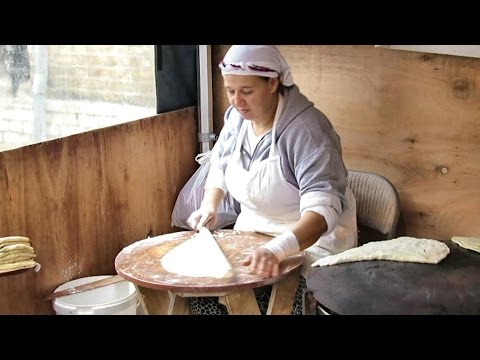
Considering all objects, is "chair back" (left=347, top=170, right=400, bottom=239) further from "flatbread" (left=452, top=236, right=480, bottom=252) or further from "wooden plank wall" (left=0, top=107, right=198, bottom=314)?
"wooden plank wall" (left=0, top=107, right=198, bottom=314)

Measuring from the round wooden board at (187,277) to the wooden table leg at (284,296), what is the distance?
0.06 m

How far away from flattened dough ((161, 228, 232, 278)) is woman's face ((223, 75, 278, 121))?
1.39 feet

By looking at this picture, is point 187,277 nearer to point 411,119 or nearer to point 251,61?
point 251,61

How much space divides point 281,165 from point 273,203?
0.14 m

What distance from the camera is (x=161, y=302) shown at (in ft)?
6.40

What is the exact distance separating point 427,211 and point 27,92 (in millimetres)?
1566

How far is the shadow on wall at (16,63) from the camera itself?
86.0 inches

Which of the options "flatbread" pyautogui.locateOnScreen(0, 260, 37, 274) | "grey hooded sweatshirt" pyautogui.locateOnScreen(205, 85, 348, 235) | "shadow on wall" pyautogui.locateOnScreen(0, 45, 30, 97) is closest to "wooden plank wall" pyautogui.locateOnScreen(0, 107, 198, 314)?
"flatbread" pyautogui.locateOnScreen(0, 260, 37, 274)

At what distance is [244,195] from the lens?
215 cm

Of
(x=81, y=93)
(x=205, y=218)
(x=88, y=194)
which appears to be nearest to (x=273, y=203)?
(x=205, y=218)

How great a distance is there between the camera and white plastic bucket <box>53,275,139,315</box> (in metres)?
2.20

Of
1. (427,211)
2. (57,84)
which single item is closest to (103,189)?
(57,84)

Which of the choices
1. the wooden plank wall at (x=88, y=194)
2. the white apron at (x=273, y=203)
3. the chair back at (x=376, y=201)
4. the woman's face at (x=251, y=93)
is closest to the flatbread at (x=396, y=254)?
the white apron at (x=273, y=203)

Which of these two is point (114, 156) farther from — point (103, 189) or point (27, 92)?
point (27, 92)
